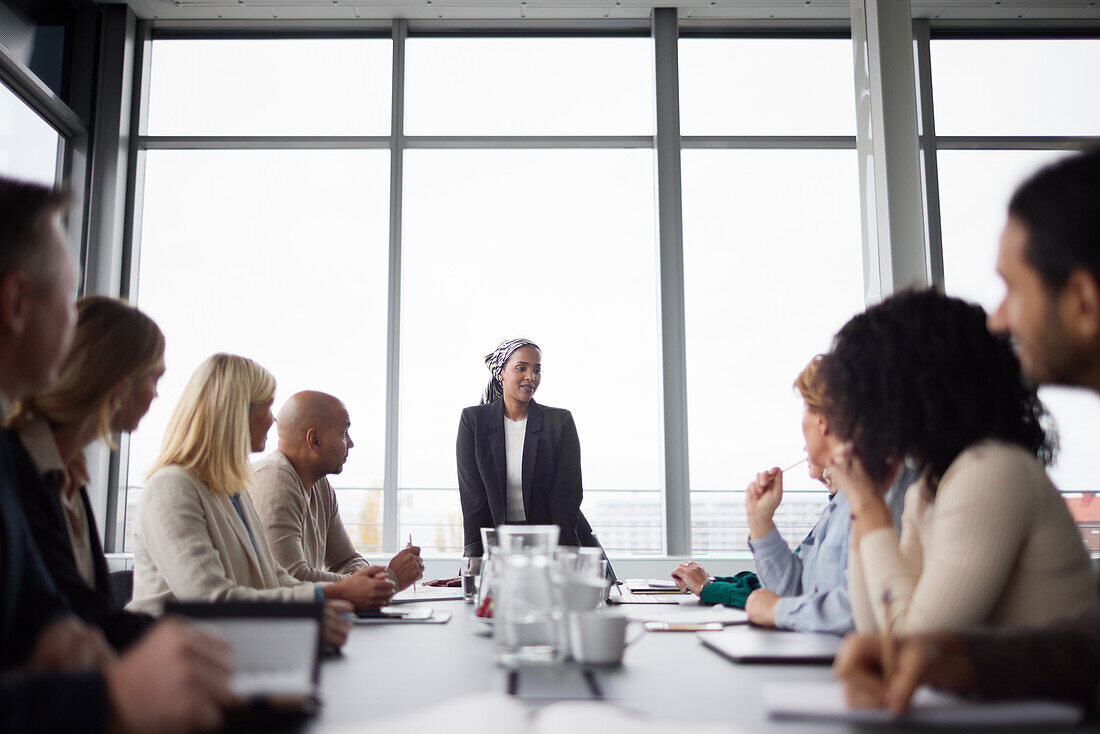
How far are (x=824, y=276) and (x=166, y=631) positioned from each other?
478cm

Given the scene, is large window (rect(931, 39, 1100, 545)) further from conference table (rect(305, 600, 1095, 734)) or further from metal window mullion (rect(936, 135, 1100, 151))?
conference table (rect(305, 600, 1095, 734))

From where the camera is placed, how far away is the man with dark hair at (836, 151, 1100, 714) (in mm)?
877

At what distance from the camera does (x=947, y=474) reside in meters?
1.19

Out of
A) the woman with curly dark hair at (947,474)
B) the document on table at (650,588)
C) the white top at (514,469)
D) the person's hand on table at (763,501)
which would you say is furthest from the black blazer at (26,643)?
the white top at (514,469)

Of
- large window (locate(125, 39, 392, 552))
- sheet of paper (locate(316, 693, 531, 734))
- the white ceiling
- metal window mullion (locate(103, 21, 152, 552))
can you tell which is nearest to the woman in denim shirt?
sheet of paper (locate(316, 693, 531, 734))

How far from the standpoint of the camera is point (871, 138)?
4.05 metres

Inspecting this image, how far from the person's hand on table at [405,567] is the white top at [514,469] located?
148cm

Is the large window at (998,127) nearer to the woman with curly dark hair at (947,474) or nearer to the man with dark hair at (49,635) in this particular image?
Result: the woman with curly dark hair at (947,474)

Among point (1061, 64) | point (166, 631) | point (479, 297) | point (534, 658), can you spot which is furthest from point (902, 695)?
point (1061, 64)

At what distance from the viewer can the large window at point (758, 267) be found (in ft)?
16.2

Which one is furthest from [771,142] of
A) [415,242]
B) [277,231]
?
[277,231]

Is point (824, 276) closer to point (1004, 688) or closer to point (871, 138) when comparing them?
point (871, 138)

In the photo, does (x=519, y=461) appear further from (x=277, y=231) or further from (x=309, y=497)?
(x=277, y=231)

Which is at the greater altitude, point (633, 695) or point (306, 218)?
point (306, 218)
